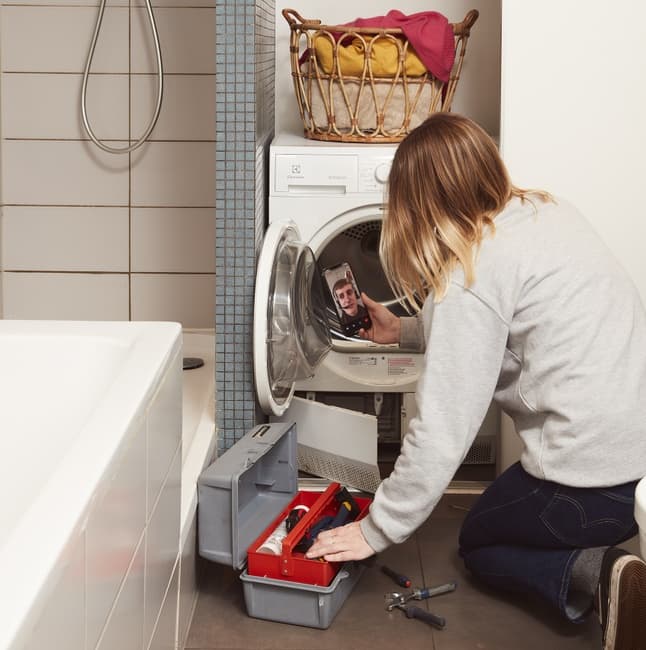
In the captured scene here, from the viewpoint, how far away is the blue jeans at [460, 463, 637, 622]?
1.95 metres

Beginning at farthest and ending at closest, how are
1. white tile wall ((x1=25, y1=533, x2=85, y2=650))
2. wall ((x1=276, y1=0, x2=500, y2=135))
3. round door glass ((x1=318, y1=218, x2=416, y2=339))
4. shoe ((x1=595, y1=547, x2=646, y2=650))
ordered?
wall ((x1=276, y1=0, x2=500, y2=135)) → round door glass ((x1=318, y1=218, x2=416, y2=339)) → shoe ((x1=595, y1=547, x2=646, y2=650)) → white tile wall ((x1=25, y1=533, x2=85, y2=650))

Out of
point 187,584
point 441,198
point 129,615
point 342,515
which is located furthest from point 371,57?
point 129,615

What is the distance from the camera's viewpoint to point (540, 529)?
2029 millimetres

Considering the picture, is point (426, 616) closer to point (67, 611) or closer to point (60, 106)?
point (67, 611)

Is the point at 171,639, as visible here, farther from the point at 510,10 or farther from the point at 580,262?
the point at 510,10

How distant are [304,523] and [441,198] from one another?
73 centimetres

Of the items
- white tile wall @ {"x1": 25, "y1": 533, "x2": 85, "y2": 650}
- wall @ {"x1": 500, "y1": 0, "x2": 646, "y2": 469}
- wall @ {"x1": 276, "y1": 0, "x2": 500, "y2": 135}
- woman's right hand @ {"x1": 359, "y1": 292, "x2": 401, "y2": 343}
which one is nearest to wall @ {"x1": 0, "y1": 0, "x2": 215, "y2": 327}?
wall @ {"x1": 276, "y1": 0, "x2": 500, "y2": 135}

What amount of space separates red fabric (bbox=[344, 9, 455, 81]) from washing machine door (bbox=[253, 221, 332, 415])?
0.57m

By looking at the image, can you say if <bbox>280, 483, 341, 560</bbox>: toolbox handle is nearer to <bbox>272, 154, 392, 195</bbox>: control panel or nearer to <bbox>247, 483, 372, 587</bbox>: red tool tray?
<bbox>247, 483, 372, 587</bbox>: red tool tray

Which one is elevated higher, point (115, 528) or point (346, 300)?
point (346, 300)

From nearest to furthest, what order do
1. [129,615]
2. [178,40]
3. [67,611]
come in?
[67,611], [129,615], [178,40]

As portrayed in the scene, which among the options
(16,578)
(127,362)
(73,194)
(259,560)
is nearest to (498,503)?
(259,560)

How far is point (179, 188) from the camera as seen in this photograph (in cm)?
333

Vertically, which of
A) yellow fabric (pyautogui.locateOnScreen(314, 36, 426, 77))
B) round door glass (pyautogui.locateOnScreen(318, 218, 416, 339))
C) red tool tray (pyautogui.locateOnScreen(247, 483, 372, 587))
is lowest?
red tool tray (pyautogui.locateOnScreen(247, 483, 372, 587))
